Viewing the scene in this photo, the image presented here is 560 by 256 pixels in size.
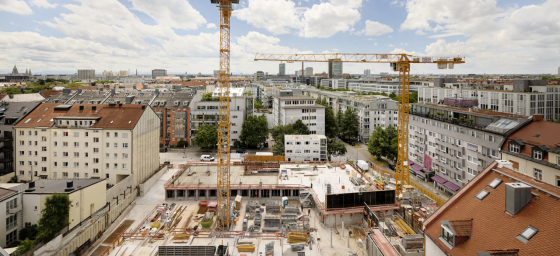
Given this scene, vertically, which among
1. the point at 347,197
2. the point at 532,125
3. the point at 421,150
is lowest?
the point at 347,197

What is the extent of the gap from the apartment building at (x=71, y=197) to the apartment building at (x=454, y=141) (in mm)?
44952

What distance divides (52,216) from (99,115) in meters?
20.8

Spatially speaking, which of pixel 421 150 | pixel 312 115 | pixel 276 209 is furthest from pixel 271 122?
pixel 276 209

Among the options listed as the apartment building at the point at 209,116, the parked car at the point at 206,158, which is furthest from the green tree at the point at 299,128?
the parked car at the point at 206,158

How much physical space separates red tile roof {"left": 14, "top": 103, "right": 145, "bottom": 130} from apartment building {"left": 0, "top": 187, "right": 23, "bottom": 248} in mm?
15563

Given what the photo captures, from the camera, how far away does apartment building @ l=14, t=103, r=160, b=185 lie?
1688 inches

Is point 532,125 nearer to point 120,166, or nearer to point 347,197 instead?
point 347,197

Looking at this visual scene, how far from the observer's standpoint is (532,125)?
33000 millimetres

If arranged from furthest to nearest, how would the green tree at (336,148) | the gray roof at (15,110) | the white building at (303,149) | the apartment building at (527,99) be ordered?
the apartment building at (527,99)
the green tree at (336,148)
the white building at (303,149)
the gray roof at (15,110)

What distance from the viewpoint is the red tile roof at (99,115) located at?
43812 mm

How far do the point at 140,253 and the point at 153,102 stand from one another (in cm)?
5233

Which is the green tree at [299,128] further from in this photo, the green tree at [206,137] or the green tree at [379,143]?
the green tree at [206,137]

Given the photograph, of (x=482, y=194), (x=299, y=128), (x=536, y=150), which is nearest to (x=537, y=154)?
(x=536, y=150)

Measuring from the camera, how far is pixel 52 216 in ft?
92.4
